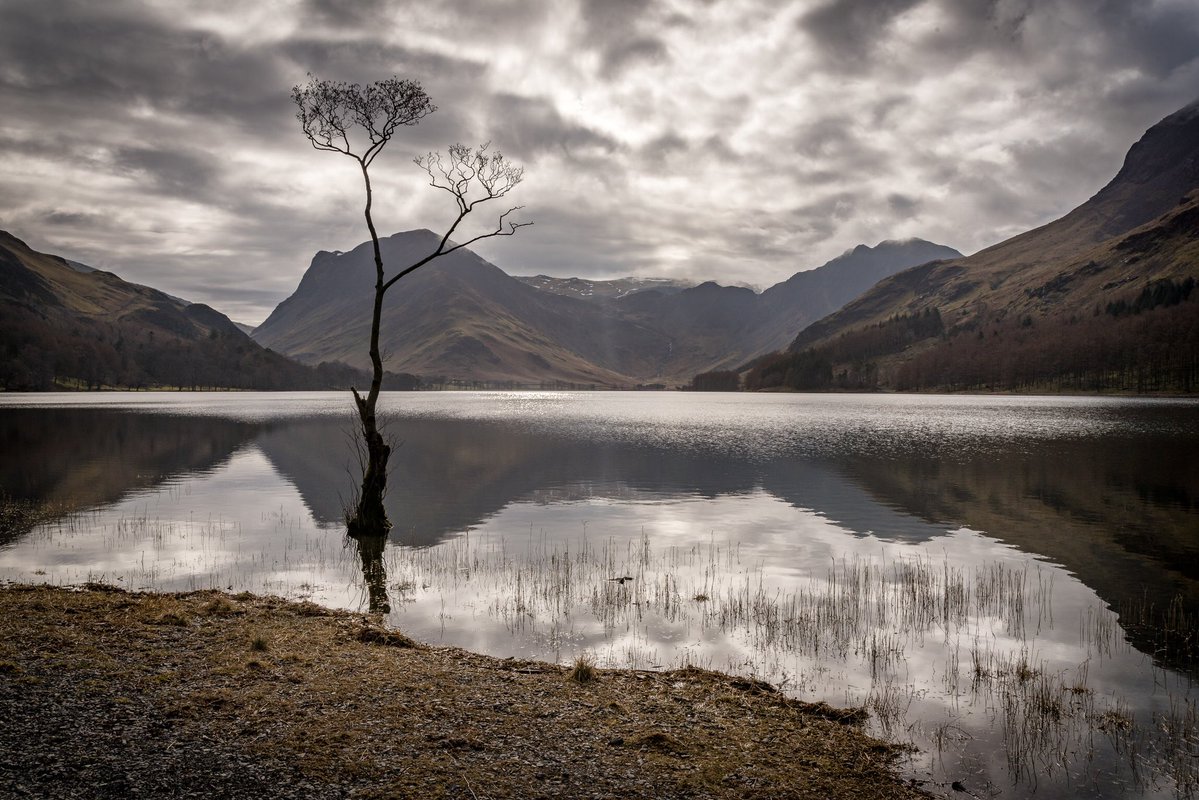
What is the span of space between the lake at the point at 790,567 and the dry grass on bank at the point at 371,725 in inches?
78.1

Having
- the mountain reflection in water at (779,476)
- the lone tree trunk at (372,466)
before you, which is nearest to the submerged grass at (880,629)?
the lone tree trunk at (372,466)

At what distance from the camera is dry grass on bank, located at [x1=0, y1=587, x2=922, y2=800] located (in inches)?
329

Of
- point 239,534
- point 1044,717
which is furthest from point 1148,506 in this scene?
point 239,534

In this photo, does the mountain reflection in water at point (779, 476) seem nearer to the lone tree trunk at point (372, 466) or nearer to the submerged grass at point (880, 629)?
the lone tree trunk at point (372, 466)

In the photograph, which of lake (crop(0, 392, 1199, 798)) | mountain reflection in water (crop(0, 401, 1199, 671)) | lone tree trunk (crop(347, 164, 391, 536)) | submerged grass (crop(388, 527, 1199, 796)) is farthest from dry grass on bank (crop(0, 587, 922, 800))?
mountain reflection in water (crop(0, 401, 1199, 671))

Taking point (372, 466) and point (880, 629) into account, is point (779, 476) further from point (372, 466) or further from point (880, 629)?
point (880, 629)

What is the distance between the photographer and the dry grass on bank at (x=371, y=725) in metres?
8.36

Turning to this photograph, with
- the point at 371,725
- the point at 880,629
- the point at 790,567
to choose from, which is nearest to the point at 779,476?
the point at 790,567

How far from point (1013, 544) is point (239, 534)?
3247cm

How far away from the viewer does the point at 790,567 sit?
25156mm

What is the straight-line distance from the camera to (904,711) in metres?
12.9

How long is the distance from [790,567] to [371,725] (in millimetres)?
18248

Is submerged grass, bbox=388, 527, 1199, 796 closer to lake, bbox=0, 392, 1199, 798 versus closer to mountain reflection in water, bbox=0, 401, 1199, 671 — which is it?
lake, bbox=0, 392, 1199, 798

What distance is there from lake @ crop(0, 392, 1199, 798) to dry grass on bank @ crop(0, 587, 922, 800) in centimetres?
198
